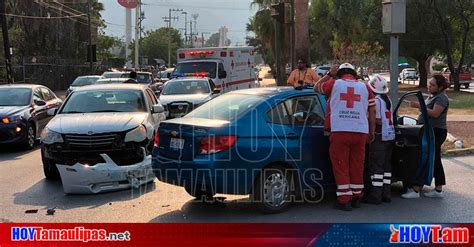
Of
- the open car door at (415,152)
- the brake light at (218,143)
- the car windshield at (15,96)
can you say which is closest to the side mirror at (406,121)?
the open car door at (415,152)

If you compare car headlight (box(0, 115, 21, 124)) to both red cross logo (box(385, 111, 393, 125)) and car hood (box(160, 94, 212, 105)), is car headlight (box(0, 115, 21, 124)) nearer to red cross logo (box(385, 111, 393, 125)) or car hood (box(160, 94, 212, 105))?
car hood (box(160, 94, 212, 105))

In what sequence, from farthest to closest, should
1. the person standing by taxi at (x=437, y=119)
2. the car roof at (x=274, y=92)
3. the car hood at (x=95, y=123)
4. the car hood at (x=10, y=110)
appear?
the car hood at (x=10, y=110) < the car hood at (x=95, y=123) < the person standing by taxi at (x=437, y=119) < the car roof at (x=274, y=92)

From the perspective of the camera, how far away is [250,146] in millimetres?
6125

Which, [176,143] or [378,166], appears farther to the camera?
[378,166]

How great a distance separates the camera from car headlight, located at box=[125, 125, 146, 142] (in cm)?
787

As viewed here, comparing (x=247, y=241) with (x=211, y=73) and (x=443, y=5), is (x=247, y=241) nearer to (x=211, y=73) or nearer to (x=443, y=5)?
(x=211, y=73)

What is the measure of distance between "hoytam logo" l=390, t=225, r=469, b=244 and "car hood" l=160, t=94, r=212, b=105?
11189 mm

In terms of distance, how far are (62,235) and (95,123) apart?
333 cm

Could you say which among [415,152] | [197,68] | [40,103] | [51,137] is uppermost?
[197,68]

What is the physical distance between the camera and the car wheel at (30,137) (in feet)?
38.5

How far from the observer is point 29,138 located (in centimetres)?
1183

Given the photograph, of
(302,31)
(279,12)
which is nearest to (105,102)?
(279,12)

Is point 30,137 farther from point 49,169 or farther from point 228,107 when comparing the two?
point 228,107

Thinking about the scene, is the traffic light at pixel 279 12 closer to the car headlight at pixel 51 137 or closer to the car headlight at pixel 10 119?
the car headlight at pixel 10 119
